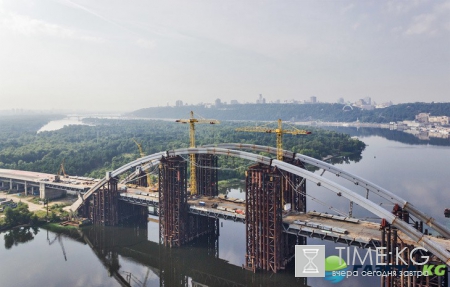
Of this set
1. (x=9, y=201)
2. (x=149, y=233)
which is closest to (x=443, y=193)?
(x=149, y=233)

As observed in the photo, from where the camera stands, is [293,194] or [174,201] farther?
[174,201]

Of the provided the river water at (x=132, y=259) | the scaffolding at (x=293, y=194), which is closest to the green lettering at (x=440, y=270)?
the river water at (x=132, y=259)

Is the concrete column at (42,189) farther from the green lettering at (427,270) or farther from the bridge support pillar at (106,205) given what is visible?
the green lettering at (427,270)

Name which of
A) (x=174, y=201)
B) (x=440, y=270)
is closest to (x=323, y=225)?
(x=440, y=270)

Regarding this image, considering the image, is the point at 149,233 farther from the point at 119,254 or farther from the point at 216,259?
the point at 216,259

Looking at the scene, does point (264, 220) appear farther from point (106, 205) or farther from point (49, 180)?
point (49, 180)
